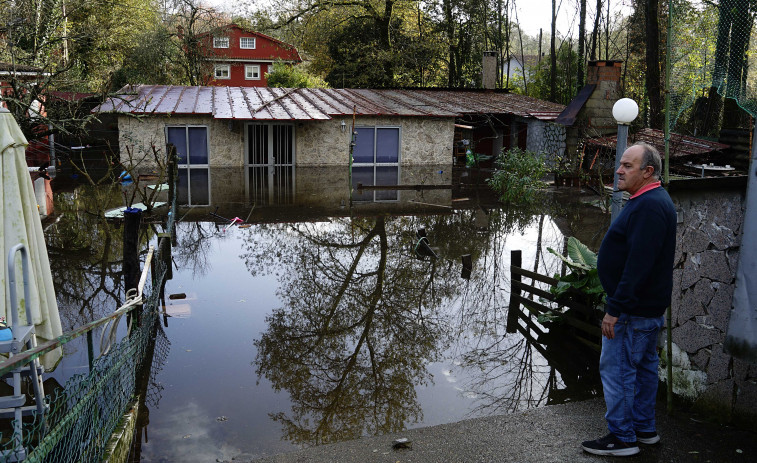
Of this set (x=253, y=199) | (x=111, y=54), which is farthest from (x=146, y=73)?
(x=253, y=199)

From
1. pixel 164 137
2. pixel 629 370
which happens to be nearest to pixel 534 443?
pixel 629 370

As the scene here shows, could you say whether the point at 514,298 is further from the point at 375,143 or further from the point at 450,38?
the point at 450,38

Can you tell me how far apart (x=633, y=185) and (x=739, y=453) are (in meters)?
1.91

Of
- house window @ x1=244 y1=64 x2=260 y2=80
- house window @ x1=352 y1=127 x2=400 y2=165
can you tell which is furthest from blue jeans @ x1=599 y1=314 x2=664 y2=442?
house window @ x1=244 y1=64 x2=260 y2=80

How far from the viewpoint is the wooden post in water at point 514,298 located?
338 inches

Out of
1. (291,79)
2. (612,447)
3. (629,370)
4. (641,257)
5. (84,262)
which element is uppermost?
(291,79)

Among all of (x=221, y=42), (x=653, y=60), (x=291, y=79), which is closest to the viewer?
(x=653, y=60)

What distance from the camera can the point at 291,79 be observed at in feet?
124

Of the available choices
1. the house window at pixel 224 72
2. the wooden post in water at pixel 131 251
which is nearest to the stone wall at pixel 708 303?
the wooden post in water at pixel 131 251

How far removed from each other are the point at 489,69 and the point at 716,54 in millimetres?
29614

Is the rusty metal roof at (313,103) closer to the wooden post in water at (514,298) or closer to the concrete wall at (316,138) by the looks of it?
the concrete wall at (316,138)

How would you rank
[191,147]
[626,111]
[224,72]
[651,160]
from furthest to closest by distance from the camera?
[224,72], [191,147], [626,111], [651,160]

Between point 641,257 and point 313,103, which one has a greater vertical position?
point 313,103

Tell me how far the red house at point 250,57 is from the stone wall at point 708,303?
1854 inches
